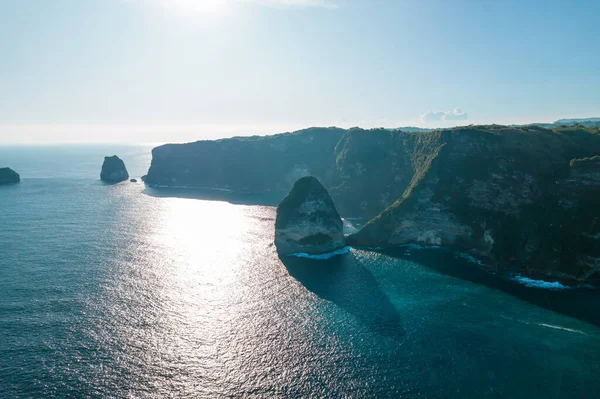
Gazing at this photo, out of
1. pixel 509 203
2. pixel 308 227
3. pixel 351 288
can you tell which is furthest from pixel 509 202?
pixel 308 227

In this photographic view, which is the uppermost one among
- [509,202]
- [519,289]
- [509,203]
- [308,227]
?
[509,202]

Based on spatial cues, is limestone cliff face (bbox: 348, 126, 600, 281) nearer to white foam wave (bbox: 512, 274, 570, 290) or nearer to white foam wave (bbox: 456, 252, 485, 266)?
white foam wave (bbox: 456, 252, 485, 266)

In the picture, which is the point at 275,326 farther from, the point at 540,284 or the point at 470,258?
the point at 540,284

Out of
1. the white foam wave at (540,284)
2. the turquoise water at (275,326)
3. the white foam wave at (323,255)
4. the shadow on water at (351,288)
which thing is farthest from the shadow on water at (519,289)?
the shadow on water at (351,288)

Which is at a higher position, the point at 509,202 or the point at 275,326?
the point at 509,202

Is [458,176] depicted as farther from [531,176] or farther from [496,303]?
[496,303]

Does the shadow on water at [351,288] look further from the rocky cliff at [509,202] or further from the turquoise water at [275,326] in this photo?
the rocky cliff at [509,202]
